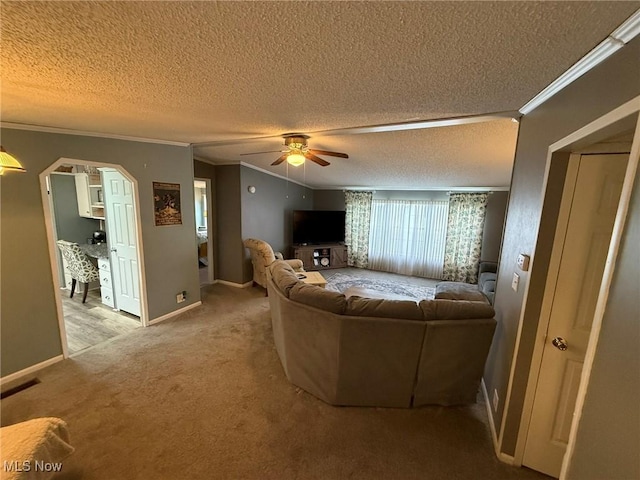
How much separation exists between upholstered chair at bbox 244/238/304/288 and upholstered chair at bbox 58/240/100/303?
225cm

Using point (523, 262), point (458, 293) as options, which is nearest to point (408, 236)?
point (458, 293)

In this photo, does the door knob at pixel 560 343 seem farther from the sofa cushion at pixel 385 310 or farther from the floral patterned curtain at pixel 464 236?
the floral patterned curtain at pixel 464 236

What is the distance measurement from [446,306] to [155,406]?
243 cm

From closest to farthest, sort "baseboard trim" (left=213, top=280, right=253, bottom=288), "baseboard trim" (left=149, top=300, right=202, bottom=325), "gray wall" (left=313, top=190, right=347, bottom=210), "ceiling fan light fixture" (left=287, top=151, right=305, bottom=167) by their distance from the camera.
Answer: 1. "ceiling fan light fixture" (left=287, top=151, right=305, bottom=167)
2. "baseboard trim" (left=149, top=300, right=202, bottom=325)
3. "baseboard trim" (left=213, top=280, right=253, bottom=288)
4. "gray wall" (left=313, top=190, right=347, bottom=210)

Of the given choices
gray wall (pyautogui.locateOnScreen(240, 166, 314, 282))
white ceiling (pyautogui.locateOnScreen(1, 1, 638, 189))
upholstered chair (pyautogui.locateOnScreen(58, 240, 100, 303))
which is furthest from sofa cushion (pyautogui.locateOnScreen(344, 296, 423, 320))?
upholstered chair (pyautogui.locateOnScreen(58, 240, 100, 303))

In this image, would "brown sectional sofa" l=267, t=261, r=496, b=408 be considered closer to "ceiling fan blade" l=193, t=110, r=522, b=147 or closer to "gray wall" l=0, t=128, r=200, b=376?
"ceiling fan blade" l=193, t=110, r=522, b=147

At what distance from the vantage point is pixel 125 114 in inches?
79.6

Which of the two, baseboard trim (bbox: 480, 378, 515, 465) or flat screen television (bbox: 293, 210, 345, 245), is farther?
flat screen television (bbox: 293, 210, 345, 245)

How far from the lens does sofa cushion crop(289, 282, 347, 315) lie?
199 cm

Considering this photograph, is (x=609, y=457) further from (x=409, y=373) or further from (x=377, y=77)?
(x=377, y=77)

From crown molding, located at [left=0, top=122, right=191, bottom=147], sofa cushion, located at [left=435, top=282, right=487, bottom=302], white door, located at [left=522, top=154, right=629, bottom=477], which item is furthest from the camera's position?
sofa cushion, located at [left=435, top=282, right=487, bottom=302]

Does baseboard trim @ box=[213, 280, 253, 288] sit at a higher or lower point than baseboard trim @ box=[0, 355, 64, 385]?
higher

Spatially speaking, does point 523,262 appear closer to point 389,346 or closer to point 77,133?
point 389,346

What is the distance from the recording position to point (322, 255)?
625 cm
